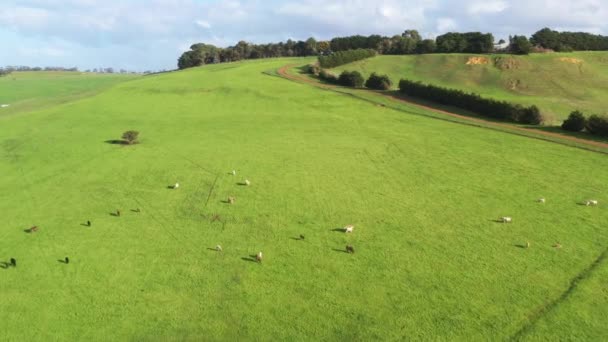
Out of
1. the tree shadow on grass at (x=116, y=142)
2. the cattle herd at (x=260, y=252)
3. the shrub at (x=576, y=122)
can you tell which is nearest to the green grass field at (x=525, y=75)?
the shrub at (x=576, y=122)

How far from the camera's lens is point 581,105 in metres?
53.1

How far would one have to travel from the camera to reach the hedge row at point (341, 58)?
8356cm

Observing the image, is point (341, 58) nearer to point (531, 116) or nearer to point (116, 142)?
point (531, 116)

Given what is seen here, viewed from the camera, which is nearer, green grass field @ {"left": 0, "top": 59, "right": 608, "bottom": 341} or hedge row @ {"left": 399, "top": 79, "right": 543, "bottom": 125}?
green grass field @ {"left": 0, "top": 59, "right": 608, "bottom": 341}

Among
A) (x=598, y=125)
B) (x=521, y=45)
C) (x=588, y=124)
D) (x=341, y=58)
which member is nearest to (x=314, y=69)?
(x=341, y=58)

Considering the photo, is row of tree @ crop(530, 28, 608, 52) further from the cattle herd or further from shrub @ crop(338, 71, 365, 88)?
the cattle herd

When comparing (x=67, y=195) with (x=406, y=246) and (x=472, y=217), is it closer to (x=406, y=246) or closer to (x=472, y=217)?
(x=406, y=246)

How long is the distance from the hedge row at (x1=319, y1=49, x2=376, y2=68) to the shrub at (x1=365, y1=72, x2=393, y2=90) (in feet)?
71.3

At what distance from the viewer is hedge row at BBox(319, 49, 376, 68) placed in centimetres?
8356

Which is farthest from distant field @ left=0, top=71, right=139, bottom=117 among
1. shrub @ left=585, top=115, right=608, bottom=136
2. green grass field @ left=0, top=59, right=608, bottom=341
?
shrub @ left=585, top=115, right=608, bottom=136

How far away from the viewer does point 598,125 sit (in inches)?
1415

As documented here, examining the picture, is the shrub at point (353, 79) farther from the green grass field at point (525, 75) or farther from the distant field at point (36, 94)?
the distant field at point (36, 94)

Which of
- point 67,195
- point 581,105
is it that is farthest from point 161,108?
point 581,105

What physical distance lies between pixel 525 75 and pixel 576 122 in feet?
110
